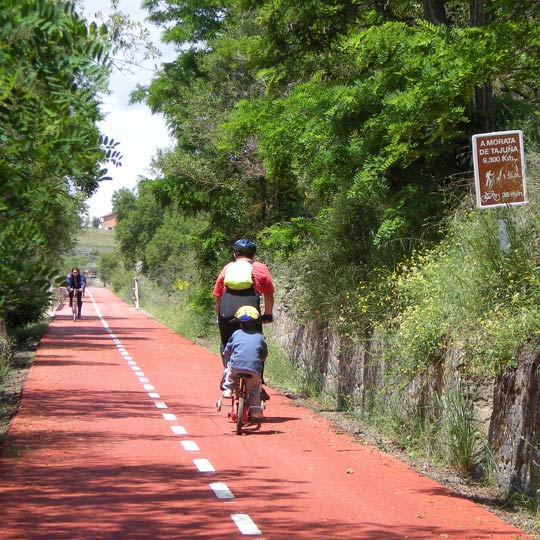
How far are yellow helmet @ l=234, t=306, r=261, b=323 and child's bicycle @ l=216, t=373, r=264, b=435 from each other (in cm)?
64

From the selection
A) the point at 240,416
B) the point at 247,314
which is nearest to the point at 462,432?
the point at 240,416

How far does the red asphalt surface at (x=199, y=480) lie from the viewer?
295 inches

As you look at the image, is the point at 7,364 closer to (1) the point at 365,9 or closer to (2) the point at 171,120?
(1) the point at 365,9

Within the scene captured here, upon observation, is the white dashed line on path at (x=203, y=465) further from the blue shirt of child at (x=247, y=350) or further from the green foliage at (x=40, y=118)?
the green foliage at (x=40, y=118)

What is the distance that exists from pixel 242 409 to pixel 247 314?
→ 1132 mm

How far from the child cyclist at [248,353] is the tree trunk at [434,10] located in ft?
18.5

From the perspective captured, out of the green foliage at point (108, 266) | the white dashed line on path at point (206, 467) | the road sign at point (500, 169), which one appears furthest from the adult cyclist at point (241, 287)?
the green foliage at point (108, 266)

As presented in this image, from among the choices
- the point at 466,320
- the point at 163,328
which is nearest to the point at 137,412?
the point at 466,320

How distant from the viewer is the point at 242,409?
12133 millimetres

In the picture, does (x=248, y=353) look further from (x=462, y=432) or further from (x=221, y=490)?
(x=221, y=490)

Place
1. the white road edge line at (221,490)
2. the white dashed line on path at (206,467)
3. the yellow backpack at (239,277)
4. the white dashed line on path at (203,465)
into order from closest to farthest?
the white dashed line on path at (206,467) < the white road edge line at (221,490) < the white dashed line on path at (203,465) < the yellow backpack at (239,277)

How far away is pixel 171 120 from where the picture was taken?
35.8 m

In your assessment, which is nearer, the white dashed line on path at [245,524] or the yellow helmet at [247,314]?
the white dashed line on path at [245,524]

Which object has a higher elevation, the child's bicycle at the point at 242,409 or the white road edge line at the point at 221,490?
the child's bicycle at the point at 242,409
